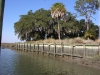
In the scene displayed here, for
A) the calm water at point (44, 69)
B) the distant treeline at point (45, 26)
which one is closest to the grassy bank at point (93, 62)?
the calm water at point (44, 69)

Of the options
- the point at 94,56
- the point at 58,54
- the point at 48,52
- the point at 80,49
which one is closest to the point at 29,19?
the point at 48,52

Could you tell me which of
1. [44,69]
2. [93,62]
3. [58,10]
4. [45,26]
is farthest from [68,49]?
[45,26]

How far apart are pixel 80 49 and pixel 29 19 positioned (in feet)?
139

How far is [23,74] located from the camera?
16984mm

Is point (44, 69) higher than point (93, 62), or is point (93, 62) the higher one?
point (93, 62)

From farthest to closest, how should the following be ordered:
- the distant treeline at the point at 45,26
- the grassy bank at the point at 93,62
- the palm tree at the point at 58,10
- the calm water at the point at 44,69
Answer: the distant treeline at the point at 45,26 < the palm tree at the point at 58,10 < the grassy bank at the point at 93,62 < the calm water at the point at 44,69

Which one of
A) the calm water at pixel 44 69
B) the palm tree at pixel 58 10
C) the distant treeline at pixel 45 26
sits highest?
the palm tree at pixel 58 10

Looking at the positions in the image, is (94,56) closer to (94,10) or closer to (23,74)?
(23,74)

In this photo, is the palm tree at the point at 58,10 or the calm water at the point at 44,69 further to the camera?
the palm tree at the point at 58,10

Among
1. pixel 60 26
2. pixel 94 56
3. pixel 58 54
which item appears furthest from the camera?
pixel 60 26

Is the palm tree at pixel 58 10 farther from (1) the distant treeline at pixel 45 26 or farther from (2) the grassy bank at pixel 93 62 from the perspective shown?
(2) the grassy bank at pixel 93 62

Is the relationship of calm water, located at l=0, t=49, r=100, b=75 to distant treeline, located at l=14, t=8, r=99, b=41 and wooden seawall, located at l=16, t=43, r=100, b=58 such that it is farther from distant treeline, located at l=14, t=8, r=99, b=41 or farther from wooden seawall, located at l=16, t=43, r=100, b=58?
distant treeline, located at l=14, t=8, r=99, b=41

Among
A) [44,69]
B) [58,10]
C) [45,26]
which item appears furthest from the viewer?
[45,26]

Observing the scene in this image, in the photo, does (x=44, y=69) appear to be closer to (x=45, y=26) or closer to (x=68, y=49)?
(x=68, y=49)
